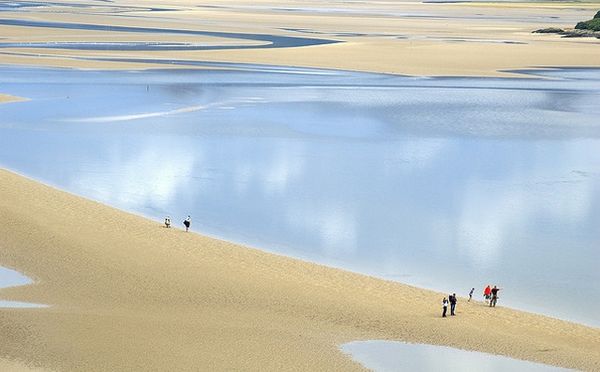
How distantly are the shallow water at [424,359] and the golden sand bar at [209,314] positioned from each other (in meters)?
0.18

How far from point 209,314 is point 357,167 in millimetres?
10920

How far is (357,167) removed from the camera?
79.1 feet

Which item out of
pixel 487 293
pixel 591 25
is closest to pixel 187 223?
pixel 487 293

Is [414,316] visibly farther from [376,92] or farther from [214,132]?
[376,92]

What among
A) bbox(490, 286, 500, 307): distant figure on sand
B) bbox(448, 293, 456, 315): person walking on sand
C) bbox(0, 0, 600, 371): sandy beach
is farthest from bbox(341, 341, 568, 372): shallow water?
bbox(490, 286, 500, 307): distant figure on sand

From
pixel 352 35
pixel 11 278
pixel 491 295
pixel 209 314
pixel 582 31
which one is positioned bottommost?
pixel 352 35

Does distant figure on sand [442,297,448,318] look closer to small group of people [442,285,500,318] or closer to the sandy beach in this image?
small group of people [442,285,500,318]

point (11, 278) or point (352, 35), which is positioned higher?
point (11, 278)

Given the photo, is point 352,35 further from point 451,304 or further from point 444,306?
point 444,306

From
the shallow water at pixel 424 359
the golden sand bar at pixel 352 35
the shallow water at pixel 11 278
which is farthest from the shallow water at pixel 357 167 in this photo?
the golden sand bar at pixel 352 35

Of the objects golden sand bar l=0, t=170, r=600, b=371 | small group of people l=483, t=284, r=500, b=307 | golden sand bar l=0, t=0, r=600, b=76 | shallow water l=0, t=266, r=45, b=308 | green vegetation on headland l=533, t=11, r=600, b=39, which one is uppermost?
small group of people l=483, t=284, r=500, b=307

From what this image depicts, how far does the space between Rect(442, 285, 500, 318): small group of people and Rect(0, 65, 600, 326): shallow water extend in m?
0.34

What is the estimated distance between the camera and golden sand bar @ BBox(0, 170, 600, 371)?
12.2 meters

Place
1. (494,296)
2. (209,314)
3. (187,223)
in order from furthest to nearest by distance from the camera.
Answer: (187,223)
(494,296)
(209,314)
